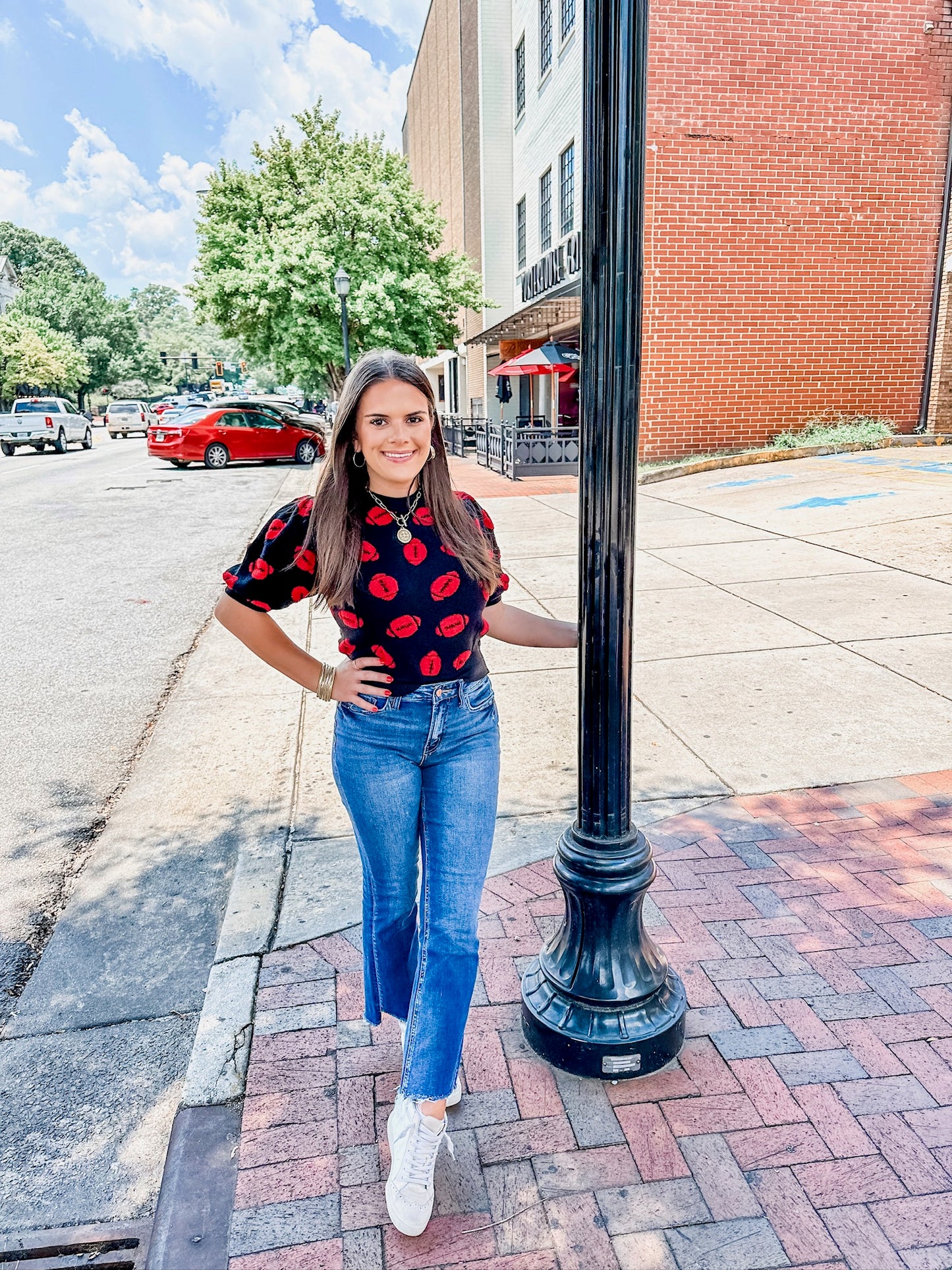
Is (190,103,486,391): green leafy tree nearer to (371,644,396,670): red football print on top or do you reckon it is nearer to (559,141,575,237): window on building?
(559,141,575,237): window on building

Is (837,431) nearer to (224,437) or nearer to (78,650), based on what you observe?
(78,650)

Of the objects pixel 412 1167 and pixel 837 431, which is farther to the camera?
pixel 837 431

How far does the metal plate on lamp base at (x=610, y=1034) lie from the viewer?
244 centimetres

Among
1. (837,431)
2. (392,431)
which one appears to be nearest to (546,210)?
(837,431)

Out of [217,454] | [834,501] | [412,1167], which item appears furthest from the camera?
[217,454]

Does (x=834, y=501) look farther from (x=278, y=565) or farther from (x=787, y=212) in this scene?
(x=278, y=565)

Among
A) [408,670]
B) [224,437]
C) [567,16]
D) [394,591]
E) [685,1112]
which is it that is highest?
[567,16]

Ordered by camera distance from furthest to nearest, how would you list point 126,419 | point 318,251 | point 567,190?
1. point 126,419
2. point 318,251
3. point 567,190

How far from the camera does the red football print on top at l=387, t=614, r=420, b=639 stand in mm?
2057

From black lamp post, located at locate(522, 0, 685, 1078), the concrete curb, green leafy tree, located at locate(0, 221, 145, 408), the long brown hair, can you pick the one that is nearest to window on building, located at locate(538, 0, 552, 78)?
the concrete curb

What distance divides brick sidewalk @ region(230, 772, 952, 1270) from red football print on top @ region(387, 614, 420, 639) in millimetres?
1221

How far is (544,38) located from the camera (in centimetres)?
2256

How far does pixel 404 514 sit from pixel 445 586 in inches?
7.2

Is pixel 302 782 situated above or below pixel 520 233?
below
